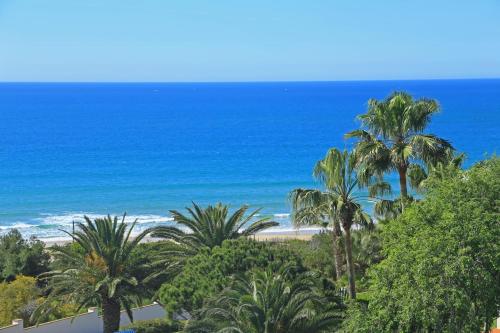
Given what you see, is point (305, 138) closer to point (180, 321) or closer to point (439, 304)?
point (180, 321)

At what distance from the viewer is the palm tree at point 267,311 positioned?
15695mm

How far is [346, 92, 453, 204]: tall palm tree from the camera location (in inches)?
805

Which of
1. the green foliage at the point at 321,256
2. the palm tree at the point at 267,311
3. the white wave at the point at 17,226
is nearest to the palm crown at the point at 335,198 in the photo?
the palm tree at the point at 267,311

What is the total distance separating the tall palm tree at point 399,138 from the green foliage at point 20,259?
16.8 meters

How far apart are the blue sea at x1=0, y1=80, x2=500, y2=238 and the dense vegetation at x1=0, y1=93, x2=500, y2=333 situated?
7026mm

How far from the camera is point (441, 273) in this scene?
48.1 feet

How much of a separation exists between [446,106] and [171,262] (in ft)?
531

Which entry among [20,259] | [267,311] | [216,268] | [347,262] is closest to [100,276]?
[216,268]

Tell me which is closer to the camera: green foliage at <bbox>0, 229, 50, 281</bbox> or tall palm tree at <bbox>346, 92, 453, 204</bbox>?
tall palm tree at <bbox>346, 92, 453, 204</bbox>

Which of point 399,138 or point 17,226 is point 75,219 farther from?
point 399,138

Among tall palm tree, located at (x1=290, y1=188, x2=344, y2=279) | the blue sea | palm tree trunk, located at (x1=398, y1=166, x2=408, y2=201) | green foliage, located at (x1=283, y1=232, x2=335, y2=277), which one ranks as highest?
the blue sea

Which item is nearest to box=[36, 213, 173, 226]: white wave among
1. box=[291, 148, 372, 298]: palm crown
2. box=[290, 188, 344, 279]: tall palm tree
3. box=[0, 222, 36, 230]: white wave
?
box=[0, 222, 36, 230]: white wave

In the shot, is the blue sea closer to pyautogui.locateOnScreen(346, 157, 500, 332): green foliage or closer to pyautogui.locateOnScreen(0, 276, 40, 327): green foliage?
pyautogui.locateOnScreen(346, 157, 500, 332): green foliage

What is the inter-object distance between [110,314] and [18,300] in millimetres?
3938
